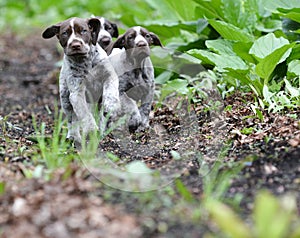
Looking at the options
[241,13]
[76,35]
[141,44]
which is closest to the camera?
[76,35]

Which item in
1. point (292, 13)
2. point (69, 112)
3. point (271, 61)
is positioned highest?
point (292, 13)

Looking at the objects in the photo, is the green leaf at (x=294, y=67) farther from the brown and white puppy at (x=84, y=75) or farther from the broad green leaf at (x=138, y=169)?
the broad green leaf at (x=138, y=169)

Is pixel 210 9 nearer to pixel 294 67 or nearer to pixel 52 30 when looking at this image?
pixel 294 67

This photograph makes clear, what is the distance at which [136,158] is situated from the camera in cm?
462

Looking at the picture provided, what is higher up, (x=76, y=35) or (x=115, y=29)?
(x=76, y=35)

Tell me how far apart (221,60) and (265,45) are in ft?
1.35

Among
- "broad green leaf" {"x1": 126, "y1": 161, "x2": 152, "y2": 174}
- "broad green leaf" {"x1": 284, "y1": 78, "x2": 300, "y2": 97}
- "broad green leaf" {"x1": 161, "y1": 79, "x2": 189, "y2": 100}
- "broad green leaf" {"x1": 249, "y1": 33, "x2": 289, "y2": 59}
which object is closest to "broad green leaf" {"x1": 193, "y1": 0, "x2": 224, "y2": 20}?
"broad green leaf" {"x1": 161, "y1": 79, "x2": 189, "y2": 100}

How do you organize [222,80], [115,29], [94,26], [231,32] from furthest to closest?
1. [222,80]
2. [231,32]
3. [115,29]
4. [94,26]

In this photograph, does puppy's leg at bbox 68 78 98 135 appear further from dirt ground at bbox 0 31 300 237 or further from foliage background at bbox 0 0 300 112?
foliage background at bbox 0 0 300 112

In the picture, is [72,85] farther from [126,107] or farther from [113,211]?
[113,211]

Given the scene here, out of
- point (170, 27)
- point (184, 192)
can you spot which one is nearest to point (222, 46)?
point (170, 27)

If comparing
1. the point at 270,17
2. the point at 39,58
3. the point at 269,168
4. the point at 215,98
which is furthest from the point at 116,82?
the point at 39,58

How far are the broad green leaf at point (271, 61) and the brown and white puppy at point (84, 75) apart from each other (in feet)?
4.17

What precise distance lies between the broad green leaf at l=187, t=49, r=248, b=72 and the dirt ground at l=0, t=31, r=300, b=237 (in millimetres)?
328
